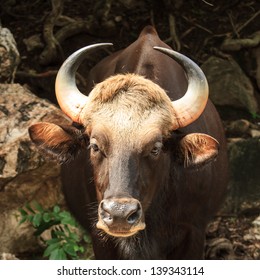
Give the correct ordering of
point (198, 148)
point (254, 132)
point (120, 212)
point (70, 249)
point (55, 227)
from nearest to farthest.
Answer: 1. point (120, 212)
2. point (198, 148)
3. point (70, 249)
4. point (55, 227)
5. point (254, 132)

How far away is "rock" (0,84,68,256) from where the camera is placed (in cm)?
669

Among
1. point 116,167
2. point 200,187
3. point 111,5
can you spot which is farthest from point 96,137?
point 111,5

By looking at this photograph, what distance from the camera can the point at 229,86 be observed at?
8.49 m

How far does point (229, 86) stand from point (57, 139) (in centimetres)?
350

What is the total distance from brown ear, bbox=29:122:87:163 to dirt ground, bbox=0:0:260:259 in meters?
3.12

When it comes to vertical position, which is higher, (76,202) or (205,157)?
(205,157)

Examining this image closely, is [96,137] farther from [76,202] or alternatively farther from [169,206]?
[76,202]

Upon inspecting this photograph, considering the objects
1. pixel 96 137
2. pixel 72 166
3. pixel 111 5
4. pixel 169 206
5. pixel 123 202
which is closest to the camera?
pixel 123 202

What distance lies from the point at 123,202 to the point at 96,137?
589 millimetres

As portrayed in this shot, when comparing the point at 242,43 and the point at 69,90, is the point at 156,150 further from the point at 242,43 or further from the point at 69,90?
the point at 242,43

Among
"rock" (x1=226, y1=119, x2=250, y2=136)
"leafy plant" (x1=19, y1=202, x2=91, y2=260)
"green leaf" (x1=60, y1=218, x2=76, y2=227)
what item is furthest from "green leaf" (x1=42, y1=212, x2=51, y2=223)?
"rock" (x1=226, y1=119, x2=250, y2=136)

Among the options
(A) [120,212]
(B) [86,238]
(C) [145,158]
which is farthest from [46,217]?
(A) [120,212]

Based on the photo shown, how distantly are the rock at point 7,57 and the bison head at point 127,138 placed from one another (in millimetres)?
1908

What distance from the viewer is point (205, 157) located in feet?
17.3
